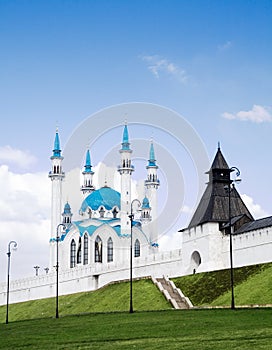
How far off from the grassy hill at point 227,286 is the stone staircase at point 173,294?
1.46 ft

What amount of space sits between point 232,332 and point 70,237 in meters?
77.7

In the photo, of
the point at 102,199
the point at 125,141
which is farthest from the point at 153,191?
the point at 125,141

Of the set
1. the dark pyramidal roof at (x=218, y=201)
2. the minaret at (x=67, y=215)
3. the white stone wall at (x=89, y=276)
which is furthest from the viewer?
the minaret at (x=67, y=215)

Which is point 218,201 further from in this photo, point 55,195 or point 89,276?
point 55,195

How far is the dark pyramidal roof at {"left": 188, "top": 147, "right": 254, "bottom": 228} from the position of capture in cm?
5900

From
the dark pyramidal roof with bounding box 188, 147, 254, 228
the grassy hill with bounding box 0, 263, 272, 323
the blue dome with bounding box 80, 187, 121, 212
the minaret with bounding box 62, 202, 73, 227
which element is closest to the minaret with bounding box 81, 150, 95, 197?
the blue dome with bounding box 80, 187, 121, 212

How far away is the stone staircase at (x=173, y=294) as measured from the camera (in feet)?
158

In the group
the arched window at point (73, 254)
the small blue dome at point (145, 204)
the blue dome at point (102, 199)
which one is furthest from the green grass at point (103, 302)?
the small blue dome at point (145, 204)

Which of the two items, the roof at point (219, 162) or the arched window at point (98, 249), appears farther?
the arched window at point (98, 249)

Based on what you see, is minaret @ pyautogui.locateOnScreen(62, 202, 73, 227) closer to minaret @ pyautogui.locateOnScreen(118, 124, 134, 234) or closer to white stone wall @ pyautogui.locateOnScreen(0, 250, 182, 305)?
minaret @ pyautogui.locateOnScreen(118, 124, 134, 234)

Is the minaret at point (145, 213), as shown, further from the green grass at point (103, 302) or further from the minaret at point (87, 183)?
the green grass at point (103, 302)

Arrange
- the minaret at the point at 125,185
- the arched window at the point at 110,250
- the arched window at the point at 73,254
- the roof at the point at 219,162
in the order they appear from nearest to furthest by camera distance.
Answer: the roof at the point at 219,162, the minaret at the point at 125,185, the arched window at the point at 110,250, the arched window at the point at 73,254

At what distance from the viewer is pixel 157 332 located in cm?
2811

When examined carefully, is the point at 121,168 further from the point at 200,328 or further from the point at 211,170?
the point at 200,328
